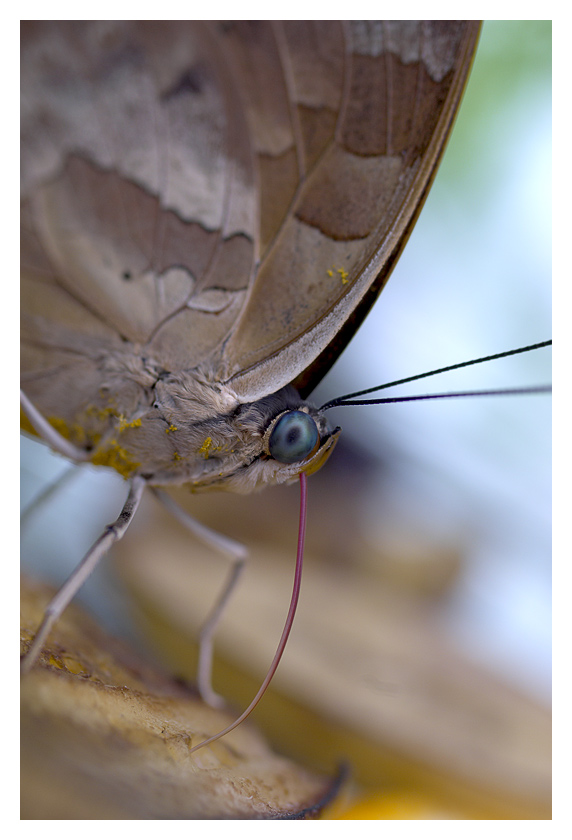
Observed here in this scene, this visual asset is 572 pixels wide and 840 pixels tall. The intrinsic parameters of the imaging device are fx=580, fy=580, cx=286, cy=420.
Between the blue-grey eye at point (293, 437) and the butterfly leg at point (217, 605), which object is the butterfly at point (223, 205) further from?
the butterfly leg at point (217, 605)

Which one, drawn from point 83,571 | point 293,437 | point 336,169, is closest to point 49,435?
point 83,571

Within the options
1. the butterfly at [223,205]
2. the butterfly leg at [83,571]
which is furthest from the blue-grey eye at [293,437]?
the butterfly leg at [83,571]

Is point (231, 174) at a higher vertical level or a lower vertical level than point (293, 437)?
higher

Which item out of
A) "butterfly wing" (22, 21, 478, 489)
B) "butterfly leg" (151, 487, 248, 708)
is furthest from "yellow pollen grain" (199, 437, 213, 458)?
"butterfly leg" (151, 487, 248, 708)

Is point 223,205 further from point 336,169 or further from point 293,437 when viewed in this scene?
point 293,437

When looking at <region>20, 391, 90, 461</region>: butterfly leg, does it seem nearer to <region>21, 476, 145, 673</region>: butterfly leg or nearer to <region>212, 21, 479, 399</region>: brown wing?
<region>21, 476, 145, 673</region>: butterfly leg
